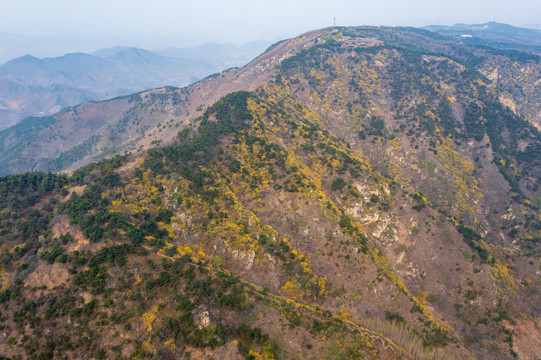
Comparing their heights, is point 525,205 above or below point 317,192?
below

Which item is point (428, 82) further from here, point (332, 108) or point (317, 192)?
point (317, 192)

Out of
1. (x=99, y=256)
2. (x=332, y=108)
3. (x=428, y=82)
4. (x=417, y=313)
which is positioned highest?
(x=428, y=82)

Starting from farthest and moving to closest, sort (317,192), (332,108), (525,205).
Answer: (332,108) < (525,205) < (317,192)

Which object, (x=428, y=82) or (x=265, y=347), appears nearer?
(x=265, y=347)

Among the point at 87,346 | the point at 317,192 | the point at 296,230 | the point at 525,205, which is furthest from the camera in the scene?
the point at 525,205

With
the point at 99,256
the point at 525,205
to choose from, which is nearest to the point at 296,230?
the point at 99,256

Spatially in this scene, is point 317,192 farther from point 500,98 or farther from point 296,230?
point 500,98
